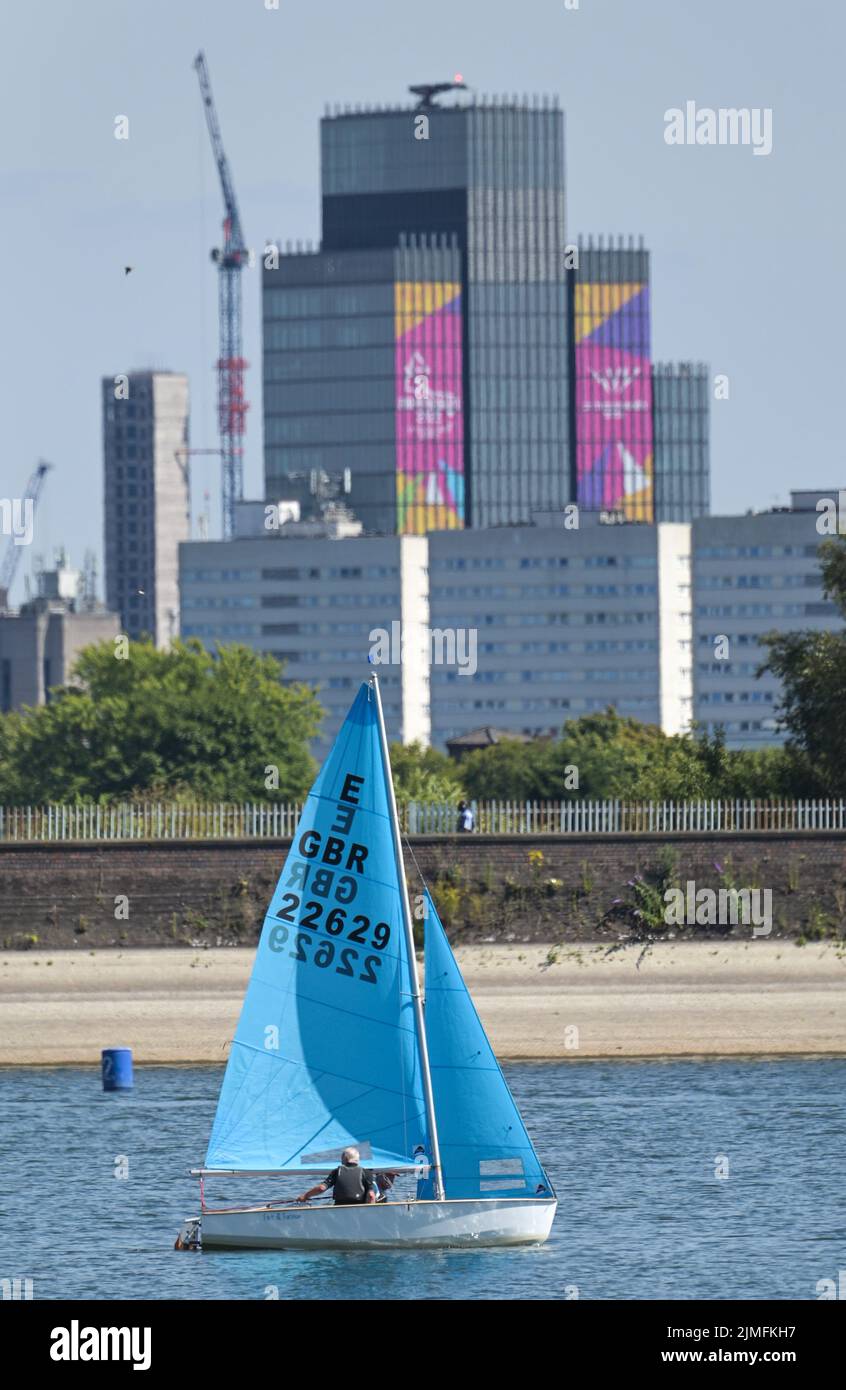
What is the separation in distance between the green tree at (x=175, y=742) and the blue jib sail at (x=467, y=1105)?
260 ft

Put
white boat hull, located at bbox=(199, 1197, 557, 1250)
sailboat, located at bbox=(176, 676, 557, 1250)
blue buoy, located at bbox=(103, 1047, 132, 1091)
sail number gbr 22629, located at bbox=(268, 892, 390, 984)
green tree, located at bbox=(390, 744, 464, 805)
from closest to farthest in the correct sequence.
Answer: white boat hull, located at bbox=(199, 1197, 557, 1250) → sailboat, located at bbox=(176, 676, 557, 1250) → sail number gbr 22629, located at bbox=(268, 892, 390, 984) → blue buoy, located at bbox=(103, 1047, 132, 1091) → green tree, located at bbox=(390, 744, 464, 805)

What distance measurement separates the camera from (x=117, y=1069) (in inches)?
2756

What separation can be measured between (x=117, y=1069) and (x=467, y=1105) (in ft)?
79.0

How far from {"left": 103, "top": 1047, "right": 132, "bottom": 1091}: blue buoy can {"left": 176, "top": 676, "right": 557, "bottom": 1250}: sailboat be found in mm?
22066

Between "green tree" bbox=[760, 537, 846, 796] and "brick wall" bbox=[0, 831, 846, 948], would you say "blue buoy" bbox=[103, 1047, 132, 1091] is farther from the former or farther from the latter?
"green tree" bbox=[760, 537, 846, 796]

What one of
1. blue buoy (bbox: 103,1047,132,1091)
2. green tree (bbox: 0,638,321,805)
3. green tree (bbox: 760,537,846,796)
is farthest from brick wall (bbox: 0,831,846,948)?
green tree (bbox: 0,638,321,805)

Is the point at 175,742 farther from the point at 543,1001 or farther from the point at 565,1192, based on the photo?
the point at 565,1192

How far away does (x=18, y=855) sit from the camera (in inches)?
3231

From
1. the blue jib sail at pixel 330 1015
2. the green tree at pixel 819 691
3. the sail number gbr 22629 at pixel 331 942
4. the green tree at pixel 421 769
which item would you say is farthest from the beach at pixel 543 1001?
the green tree at pixel 421 769

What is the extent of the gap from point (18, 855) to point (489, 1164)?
37.0m

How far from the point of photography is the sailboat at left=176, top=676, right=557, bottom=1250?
4712 cm

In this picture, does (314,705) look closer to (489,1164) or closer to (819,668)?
(819,668)

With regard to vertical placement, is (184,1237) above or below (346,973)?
below
